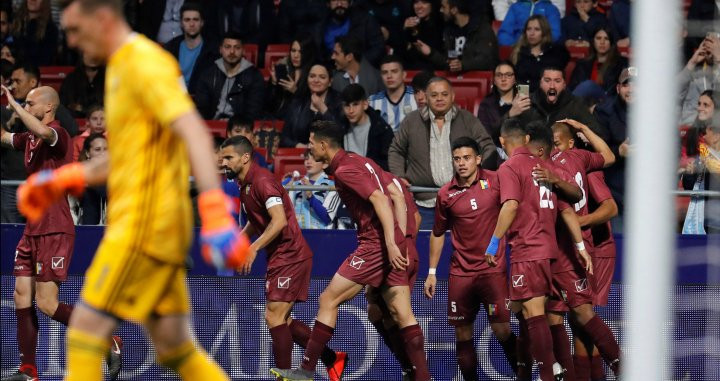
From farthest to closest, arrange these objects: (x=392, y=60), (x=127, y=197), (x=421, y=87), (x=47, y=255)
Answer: (x=392, y=60) < (x=421, y=87) < (x=47, y=255) < (x=127, y=197)

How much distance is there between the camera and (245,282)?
10375mm

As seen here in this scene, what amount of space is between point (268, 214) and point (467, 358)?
1.83 meters

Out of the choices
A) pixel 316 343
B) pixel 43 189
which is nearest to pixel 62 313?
pixel 316 343

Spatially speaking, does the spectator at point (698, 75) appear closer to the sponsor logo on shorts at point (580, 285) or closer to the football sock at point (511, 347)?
the sponsor logo on shorts at point (580, 285)

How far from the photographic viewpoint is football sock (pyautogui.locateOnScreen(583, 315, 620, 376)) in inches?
362

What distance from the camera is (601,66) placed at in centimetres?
1177

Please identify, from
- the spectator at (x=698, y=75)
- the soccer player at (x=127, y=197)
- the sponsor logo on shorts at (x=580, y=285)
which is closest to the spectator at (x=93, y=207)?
the sponsor logo on shorts at (x=580, y=285)

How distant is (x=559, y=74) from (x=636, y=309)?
6.32 meters

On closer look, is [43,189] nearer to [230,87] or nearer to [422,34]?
[230,87]

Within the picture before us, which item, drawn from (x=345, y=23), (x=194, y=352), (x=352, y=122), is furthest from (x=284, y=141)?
(x=194, y=352)

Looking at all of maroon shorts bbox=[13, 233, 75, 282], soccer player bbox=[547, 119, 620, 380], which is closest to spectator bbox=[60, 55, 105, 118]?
maroon shorts bbox=[13, 233, 75, 282]

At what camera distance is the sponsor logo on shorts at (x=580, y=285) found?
30.4ft

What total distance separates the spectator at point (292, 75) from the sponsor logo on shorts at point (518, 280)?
3.91 metres

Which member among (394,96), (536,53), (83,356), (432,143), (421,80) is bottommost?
(83,356)
